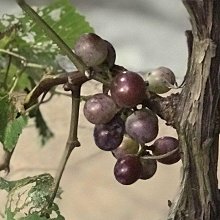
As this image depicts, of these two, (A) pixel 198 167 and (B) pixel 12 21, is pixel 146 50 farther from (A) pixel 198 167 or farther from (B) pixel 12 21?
(A) pixel 198 167

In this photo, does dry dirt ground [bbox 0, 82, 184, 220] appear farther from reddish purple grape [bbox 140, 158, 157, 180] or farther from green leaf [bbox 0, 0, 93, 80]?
reddish purple grape [bbox 140, 158, 157, 180]

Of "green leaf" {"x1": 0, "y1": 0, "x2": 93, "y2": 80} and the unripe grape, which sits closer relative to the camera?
the unripe grape

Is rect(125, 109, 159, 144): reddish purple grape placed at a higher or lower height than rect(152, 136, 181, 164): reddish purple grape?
higher

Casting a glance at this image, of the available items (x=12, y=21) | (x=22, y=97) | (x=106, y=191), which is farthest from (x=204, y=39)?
(x=106, y=191)

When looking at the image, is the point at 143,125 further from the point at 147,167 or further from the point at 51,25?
the point at 51,25

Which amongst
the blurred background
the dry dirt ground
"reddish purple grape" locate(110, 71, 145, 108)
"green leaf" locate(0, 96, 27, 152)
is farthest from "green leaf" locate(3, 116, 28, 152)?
the dry dirt ground

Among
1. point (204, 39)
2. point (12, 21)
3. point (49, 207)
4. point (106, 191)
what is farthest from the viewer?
point (106, 191)

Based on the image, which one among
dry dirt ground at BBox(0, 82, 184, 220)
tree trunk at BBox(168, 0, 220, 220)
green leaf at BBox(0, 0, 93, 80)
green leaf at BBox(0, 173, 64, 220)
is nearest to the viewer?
tree trunk at BBox(168, 0, 220, 220)

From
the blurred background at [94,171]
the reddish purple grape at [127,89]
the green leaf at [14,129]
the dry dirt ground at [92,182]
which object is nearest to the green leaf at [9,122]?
the green leaf at [14,129]
